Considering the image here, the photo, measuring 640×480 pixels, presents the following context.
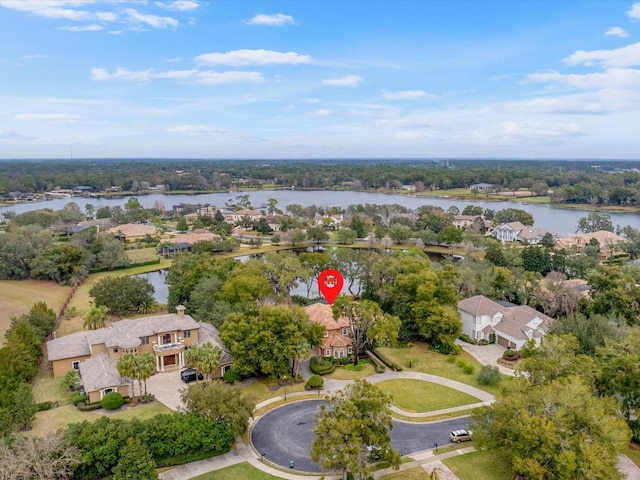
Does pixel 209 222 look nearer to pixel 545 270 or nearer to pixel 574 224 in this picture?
pixel 545 270

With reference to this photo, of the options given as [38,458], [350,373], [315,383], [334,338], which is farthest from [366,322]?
[38,458]

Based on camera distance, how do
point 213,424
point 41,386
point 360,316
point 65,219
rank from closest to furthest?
point 213,424, point 41,386, point 360,316, point 65,219

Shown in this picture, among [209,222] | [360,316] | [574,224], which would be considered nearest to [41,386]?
[360,316]

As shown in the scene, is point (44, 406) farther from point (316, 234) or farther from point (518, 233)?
point (518, 233)

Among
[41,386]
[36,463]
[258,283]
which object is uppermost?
[258,283]

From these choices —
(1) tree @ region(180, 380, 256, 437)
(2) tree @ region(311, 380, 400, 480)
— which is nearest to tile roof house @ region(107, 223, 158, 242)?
(1) tree @ region(180, 380, 256, 437)

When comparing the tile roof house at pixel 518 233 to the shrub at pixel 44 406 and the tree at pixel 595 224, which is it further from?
the shrub at pixel 44 406
